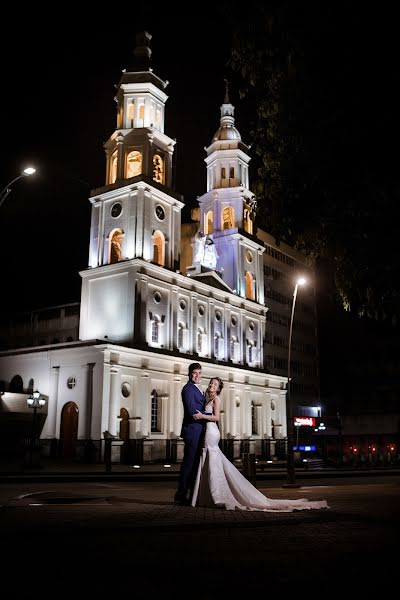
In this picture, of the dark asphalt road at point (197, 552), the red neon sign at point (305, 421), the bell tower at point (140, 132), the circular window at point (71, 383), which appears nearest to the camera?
the dark asphalt road at point (197, 552)

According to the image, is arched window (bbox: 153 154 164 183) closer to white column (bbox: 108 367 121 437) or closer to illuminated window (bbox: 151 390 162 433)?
white column (bbox: 108 367 121 437)

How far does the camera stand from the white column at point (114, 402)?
38.1 meters

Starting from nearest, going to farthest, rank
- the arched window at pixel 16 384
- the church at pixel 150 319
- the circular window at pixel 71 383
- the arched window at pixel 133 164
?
the church at pixel 150 319
the circular window at pixel 71 383
the arched window at pixel 16 384
the arched window at pixel 133 164

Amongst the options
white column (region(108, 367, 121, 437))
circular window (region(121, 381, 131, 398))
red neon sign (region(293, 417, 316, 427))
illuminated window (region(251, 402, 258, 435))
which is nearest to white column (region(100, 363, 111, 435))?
white column (region(108, 367, 121, 437))

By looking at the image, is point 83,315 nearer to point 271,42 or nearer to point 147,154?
point 147,154

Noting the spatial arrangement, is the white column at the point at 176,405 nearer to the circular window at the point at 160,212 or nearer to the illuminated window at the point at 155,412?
the illuminated window at the point at 155,412

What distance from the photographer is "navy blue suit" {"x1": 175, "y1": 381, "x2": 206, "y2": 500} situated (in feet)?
34.2

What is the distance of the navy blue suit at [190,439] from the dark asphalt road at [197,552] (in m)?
0.72

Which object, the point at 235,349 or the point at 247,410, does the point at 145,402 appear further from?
the point at 235,349

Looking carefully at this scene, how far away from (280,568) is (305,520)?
11.0 ft

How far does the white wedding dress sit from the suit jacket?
0.29m

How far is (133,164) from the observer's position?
154ft

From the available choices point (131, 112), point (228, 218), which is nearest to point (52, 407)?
point (131, 112)

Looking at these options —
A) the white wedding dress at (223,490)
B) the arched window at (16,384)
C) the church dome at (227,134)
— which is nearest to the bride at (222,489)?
the white wedding dress at (223,490)
